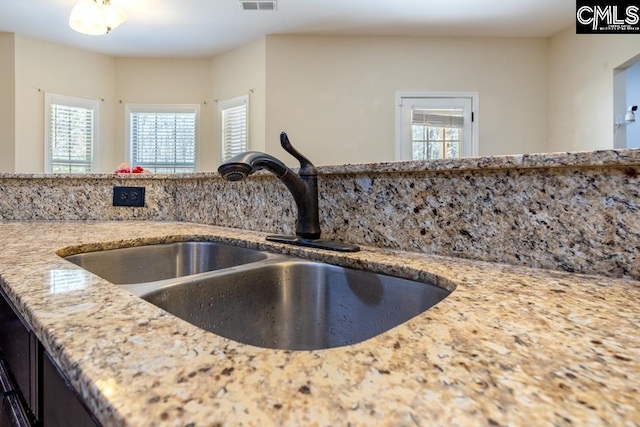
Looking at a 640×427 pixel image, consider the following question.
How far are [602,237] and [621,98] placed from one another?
3589mm

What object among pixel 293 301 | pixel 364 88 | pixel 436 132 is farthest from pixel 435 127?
pixel 293 301

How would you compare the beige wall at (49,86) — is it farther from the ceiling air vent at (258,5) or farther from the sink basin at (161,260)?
the sink basin at (161,260)

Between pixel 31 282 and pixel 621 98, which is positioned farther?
pixel 621 98

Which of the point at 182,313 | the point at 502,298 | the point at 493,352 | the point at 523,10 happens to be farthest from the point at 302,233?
the point at 523,10

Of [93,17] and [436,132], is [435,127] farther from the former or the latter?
[93,17]

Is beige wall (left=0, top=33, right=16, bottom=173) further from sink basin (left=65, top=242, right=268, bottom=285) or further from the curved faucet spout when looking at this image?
the curved faucet spout

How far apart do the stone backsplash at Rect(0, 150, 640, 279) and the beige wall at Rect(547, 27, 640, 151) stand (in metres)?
3.40

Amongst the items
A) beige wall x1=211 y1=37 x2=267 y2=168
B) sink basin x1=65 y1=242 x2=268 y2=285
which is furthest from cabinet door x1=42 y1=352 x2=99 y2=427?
beige wall x1=211 y1=37 x2=267 y2=168

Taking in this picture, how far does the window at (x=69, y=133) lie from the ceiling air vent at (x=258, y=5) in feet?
7.89

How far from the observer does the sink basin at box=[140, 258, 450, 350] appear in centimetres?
65

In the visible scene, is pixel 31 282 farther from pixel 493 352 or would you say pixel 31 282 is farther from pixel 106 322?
pixel 493 352

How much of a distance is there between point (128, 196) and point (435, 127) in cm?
334

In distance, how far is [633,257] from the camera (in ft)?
1.90

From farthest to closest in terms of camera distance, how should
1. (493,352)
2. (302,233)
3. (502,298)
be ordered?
(302,233), (502,298), (493,352)
